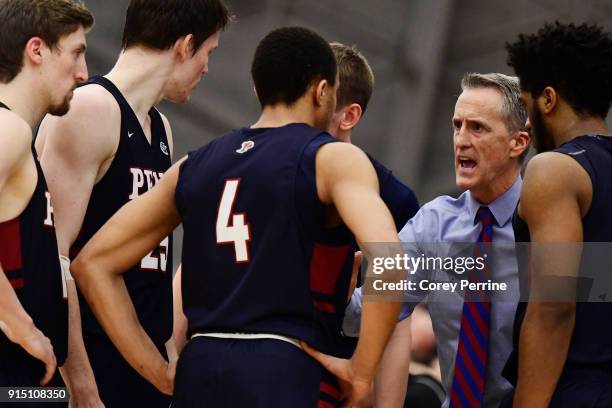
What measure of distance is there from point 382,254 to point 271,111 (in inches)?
26.2

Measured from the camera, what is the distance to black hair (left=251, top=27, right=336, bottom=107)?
356 centimetres

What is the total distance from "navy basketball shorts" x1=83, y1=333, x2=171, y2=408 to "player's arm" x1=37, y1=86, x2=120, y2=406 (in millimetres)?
284

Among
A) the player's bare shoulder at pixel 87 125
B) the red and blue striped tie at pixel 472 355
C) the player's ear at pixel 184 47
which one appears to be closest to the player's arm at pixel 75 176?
the player's bare shoulder at pixel 87 125

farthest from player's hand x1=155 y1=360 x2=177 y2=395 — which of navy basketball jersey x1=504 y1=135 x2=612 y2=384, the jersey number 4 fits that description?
navy basketball jersey x1=504 y1=135 x2=612 y2=384

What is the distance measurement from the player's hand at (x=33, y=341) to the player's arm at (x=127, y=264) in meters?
0.23

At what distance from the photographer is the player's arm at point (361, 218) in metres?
3.25

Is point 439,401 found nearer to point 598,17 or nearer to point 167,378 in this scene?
point 167,378

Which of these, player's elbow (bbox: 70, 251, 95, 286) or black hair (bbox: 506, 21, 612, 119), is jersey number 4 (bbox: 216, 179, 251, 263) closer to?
player's elbow (bbox: 70, 251, 95, 286)

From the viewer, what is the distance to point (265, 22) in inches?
361

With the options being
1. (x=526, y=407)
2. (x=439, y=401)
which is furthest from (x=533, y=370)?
(x=439, y=401)

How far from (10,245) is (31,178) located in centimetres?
24

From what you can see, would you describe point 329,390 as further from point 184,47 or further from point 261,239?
point 184,47

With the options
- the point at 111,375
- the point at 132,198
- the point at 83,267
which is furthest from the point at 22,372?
the point at 132,198

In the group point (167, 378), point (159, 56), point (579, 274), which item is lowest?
point (167, 378)
